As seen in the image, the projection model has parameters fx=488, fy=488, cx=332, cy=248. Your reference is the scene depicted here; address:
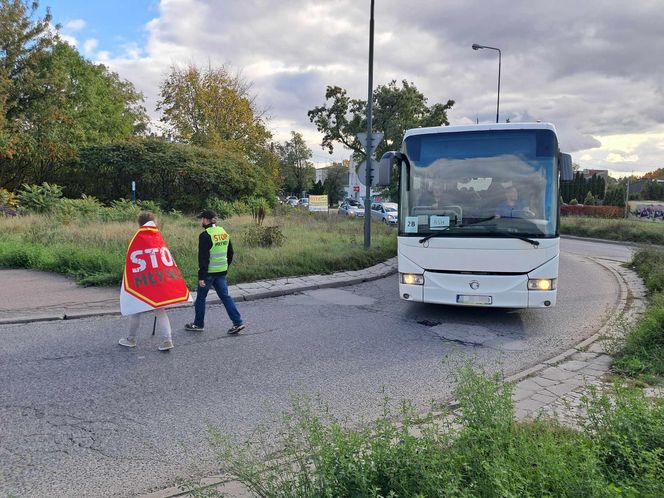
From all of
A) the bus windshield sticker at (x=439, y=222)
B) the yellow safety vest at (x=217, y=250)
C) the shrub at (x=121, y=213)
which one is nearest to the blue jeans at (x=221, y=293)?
the yellow safety vest at (x=217, y=250)

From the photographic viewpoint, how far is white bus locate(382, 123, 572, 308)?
720 centimetres

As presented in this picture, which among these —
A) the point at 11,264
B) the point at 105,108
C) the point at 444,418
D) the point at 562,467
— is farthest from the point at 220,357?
the point at 105,108

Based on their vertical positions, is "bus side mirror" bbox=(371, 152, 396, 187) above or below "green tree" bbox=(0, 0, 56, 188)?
below

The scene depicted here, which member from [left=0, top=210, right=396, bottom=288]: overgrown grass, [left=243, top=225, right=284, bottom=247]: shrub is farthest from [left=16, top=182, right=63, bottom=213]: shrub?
[left=243, top=225, right=284, bottom=247]: shrub

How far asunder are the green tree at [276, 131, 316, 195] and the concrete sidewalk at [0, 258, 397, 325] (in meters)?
74.7

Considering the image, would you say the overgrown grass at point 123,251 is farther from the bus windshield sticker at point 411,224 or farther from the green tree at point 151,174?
the green tree at point 151,174

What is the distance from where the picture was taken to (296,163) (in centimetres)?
8756

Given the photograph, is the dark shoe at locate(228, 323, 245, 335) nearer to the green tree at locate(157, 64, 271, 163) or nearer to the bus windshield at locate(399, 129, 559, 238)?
the bus windshield at locate(399, 129, 559, 238)

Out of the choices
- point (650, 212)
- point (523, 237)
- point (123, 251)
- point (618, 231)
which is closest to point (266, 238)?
point (123, 251)

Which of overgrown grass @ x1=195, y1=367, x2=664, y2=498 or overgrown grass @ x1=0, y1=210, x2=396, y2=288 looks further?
overgrown grass @ x1=0, y1=210, x2=396, y2=288

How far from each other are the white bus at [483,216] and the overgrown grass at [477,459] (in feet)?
13.3

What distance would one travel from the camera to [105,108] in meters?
40.8

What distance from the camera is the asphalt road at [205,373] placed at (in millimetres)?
3625

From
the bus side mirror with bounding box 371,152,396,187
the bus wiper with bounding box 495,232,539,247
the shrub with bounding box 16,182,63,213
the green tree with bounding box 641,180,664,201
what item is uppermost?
the green tree with bounding box 641,180,664,201
